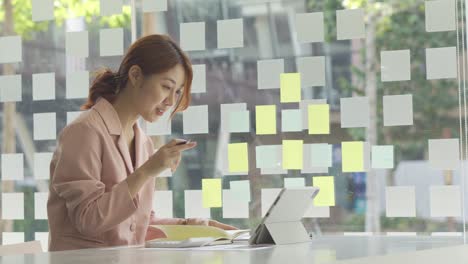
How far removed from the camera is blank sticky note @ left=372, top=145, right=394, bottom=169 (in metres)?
4.08

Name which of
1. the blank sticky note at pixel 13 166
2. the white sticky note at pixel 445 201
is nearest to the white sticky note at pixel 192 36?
the blank sticky note at pixel 13 166

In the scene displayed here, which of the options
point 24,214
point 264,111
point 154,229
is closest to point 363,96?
point 264,111

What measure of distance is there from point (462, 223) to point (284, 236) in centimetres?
167

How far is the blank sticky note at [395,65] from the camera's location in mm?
4078

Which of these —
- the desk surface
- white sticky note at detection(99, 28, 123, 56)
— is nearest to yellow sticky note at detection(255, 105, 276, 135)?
white sticky note at detection(99, 28, 123, 56)

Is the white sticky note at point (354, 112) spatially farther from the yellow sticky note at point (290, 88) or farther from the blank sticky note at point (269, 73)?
the blank sticky note at point (269, 73)

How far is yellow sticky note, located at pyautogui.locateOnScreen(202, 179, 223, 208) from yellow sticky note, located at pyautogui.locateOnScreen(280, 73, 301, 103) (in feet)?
1.81

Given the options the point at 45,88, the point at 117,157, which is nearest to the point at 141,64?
the point at 117,157

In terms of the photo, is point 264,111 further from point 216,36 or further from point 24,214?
point 24,214

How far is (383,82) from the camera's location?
4.12m

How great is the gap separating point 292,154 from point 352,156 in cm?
30

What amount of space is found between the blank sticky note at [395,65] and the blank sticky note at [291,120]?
449 millimetres

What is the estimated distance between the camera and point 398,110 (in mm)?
4086

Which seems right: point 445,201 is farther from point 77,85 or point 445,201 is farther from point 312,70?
point 77,85
